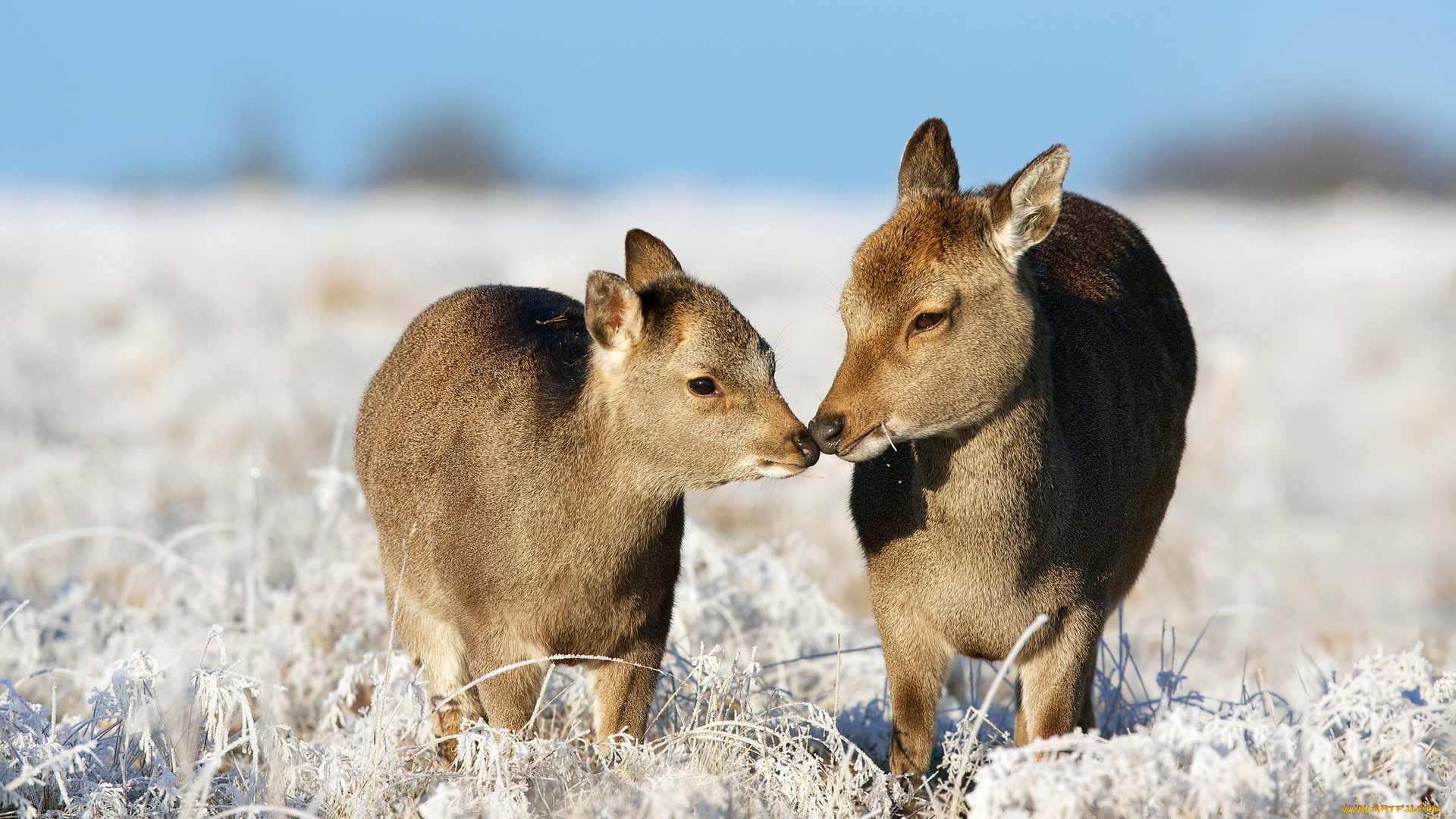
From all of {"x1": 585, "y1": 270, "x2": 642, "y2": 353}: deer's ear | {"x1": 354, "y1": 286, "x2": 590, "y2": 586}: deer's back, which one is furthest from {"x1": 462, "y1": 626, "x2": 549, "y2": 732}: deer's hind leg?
{"x1": 585, "y1": 270, "x2": 642, "y2": 353}: deer's ear

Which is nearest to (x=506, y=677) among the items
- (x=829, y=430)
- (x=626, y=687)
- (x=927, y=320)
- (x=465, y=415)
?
(x=626, y=687)

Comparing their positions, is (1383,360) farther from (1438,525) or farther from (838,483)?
(838,483)

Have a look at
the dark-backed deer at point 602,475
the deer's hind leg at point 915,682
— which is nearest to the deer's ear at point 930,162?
the dark-backed deer at point 602,475

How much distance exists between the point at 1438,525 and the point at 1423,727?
905 cm

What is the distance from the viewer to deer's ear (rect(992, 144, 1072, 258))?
4656 millimetres

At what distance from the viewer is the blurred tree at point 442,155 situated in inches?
2970

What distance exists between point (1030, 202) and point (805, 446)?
1181mm

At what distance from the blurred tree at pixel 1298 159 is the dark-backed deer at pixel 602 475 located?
66.1m

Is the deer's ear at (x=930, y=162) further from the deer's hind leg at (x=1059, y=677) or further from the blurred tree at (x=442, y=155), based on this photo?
the blurred tree at (x=442, y=155)

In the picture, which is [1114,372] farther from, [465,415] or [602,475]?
[465,415]

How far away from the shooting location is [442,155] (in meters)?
76.6

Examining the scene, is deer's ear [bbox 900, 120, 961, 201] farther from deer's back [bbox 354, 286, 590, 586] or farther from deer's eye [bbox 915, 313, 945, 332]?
deer's back [bbox 354, 286, 590, 586]

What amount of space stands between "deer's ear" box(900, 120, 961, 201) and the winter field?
51.5 inches

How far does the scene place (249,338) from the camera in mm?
13984
